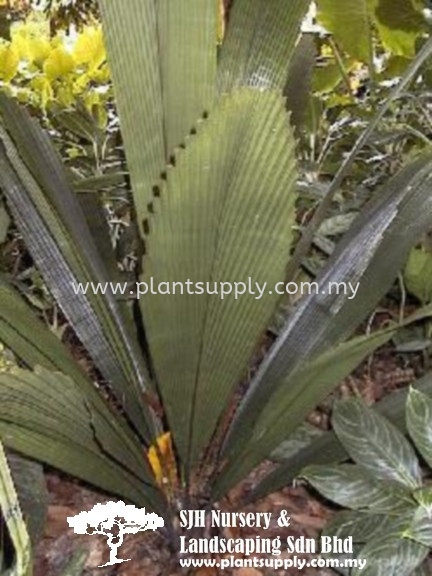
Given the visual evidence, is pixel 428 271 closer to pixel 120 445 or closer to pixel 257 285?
pixel 257 285

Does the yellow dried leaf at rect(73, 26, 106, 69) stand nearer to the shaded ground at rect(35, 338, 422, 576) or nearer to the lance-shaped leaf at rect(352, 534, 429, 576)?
the shaded ground at rect(35, 338, 422, 576)

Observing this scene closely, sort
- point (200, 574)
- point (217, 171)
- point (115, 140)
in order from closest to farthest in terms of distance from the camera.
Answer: point (217, 171), point (200, 574), point (115, 140)

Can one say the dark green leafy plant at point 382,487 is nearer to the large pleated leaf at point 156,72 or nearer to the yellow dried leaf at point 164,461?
the yellow dried leaf at point 164,461

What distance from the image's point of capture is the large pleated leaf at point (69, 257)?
0.81 m

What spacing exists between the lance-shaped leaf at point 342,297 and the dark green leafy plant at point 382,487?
6 centimetres

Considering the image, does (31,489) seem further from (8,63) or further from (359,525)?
(8,63)

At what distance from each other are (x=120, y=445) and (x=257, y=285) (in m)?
0.21

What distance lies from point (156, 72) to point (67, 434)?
354mm

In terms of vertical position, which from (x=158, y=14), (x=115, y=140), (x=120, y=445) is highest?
(x=115, y=140)

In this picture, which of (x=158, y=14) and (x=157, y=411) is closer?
(x=158, y=14)

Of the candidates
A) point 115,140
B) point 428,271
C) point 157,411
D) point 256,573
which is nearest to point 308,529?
point 256,573

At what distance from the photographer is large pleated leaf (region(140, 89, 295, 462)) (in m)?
0.65

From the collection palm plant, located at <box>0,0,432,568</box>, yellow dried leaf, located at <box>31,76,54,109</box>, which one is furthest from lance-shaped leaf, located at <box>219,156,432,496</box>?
yellow dried leaf, located at <box>31,76,54,109</box>

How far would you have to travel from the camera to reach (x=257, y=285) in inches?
30.3
